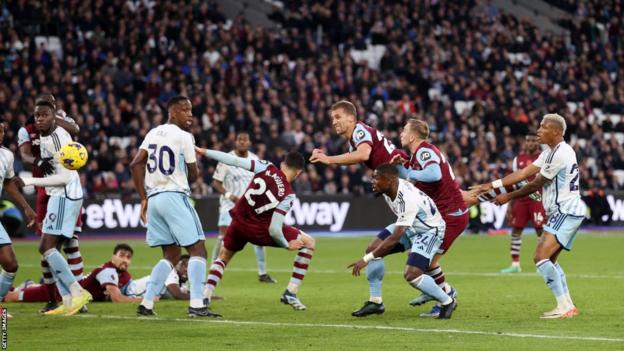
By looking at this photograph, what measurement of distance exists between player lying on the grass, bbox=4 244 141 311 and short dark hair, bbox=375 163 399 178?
436 cm

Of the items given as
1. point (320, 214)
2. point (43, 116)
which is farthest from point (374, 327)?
point (320, 214)

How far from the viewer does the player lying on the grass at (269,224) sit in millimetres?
14930

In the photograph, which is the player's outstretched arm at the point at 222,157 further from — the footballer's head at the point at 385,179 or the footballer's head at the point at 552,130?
the footballer's head at the point at 552,130

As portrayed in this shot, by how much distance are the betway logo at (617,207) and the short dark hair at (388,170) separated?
89.5ft

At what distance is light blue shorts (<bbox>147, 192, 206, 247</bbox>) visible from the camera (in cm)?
1344

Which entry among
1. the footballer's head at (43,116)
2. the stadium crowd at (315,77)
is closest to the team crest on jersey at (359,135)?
the footballer's head at (43,116)

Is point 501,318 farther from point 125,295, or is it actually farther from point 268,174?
point 125,295

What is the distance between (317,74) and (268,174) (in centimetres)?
2521

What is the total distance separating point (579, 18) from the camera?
52.7m

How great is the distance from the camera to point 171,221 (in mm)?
13445

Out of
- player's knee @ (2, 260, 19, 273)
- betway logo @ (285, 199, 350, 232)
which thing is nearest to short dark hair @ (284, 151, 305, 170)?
player's knee @ (2, 260, 19, 273)

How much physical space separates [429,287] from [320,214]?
21.2m

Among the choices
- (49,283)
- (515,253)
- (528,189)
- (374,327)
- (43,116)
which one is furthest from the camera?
(515,253)

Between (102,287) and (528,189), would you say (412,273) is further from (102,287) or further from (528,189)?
(102,287)
